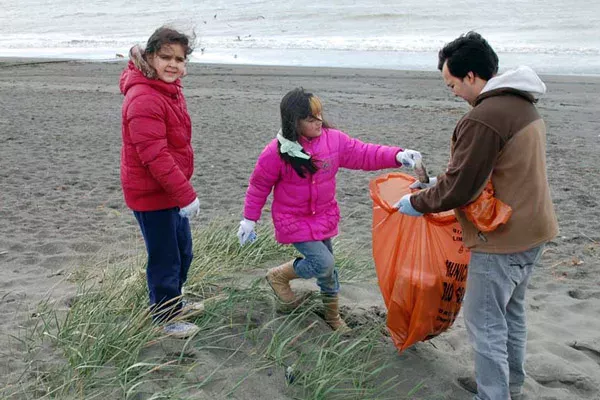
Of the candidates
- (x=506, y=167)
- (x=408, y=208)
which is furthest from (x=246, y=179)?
(x=506, y=167)

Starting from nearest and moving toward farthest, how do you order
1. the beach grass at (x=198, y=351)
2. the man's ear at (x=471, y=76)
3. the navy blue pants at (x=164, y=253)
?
1. the man's ear at (x=471, y=76)
2. the beach grass at (x=198, y=351)
3. the navy blue pants at (x=164, y=253)

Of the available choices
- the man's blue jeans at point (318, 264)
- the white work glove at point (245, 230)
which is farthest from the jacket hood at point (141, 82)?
the man's blue jeans at point (318, 264)

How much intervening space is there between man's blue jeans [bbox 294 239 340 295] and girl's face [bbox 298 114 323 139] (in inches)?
22.1

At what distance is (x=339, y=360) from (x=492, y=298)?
0.77 m

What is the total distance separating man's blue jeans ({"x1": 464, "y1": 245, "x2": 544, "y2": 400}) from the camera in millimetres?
2719

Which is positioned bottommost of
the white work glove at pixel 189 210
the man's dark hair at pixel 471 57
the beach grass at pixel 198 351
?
the beach grass at pixel 198 351

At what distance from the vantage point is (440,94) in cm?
1322

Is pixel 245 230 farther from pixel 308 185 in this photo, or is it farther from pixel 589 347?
pixel 589 347

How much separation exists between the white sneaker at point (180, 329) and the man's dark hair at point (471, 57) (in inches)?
67.7

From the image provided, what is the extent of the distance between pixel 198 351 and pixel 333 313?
80 centimetres

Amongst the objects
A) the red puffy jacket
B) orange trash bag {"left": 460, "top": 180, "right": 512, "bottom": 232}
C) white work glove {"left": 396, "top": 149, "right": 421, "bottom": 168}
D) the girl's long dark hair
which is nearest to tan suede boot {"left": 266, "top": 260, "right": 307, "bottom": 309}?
the girl's long dark hair

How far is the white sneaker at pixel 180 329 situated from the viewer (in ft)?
10.5

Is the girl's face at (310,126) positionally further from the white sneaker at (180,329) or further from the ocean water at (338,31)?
the ocean water at (338,31)

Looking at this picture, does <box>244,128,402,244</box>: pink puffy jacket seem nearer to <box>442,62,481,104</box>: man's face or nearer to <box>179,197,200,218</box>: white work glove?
<box>179,197,200,218</box>: white work glove
